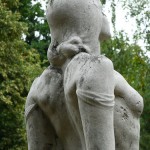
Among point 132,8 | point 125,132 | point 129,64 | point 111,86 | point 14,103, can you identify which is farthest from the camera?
point 132,8

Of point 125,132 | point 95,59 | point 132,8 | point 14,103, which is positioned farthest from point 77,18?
point 132,8

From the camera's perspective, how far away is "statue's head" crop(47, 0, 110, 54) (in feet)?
15.8

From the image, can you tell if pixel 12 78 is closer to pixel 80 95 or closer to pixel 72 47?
pixel 72 47

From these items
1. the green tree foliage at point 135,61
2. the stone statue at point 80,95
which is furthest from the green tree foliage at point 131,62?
the stone statue at point 80,95

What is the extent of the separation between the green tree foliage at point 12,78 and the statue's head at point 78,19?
16664mm

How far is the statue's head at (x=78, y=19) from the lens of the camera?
482 centimetres

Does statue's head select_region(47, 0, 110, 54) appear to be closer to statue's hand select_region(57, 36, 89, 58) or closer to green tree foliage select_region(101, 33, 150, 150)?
statue's hand select_region(57, 36, 89, 58)

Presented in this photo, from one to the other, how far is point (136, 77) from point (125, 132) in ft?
59.2

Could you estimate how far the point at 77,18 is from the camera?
484 centimetres

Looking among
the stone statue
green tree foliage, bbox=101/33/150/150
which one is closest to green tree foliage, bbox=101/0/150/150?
green tree foliage, bbox=101/33/150/150

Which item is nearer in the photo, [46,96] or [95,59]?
[95,59]

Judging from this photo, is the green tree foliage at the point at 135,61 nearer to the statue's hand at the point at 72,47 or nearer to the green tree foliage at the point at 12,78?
the green tree foliage at the point at 12,78

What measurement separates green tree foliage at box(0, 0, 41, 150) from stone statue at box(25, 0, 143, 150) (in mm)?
16585

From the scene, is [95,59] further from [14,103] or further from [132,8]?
[132,8]
